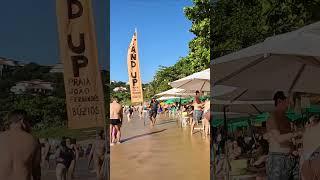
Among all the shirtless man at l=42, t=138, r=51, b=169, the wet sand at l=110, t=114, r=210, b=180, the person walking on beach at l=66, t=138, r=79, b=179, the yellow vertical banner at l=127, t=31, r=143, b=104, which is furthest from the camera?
the yellow vertical banner at l=127, t=31, r=143, b=104

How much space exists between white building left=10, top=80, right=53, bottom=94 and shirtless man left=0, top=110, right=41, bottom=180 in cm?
23

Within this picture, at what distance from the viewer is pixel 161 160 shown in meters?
10.8

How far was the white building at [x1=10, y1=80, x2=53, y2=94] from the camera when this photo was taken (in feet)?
18.7

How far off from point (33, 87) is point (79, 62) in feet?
1.93

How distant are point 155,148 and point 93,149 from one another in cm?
653

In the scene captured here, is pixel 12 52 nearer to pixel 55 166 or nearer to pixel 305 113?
pixel 55 166

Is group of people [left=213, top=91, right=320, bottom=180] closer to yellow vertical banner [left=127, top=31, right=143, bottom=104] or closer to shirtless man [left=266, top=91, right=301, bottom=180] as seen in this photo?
shirtless man [left=266, top=91, right=301, bottom=180]

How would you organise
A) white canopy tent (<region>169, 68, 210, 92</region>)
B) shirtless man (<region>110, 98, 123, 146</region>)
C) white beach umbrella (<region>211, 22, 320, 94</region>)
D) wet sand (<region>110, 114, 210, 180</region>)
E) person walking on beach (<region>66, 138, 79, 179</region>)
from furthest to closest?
shirtless man (<region>110, 98, 123, 146</region>) < white canopy tent (<region>169, 68, 210, 92</region>) < wet sand (<region>110, 114, 210, 180</region>) < white beach umbrella (<region>211, 22, 320, 94</region>) < person walking on beach (<region>66, 138, 79, 179</region>)

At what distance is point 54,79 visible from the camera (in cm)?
591

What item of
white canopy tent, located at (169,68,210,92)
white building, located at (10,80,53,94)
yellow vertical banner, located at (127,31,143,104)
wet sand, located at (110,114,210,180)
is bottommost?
wet sand, located at (110,114,210,180)

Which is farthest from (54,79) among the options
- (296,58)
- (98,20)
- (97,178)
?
(296,58)

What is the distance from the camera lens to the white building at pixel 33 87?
5.69 metres

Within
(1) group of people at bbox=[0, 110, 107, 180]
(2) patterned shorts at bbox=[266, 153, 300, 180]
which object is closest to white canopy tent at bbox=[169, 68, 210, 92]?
(2) patterned shorts at bbox=[266, 153, 300, 180]

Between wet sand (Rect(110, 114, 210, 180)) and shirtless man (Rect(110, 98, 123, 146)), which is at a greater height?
shirtless man (Rect(110, 98, 123, 146))
